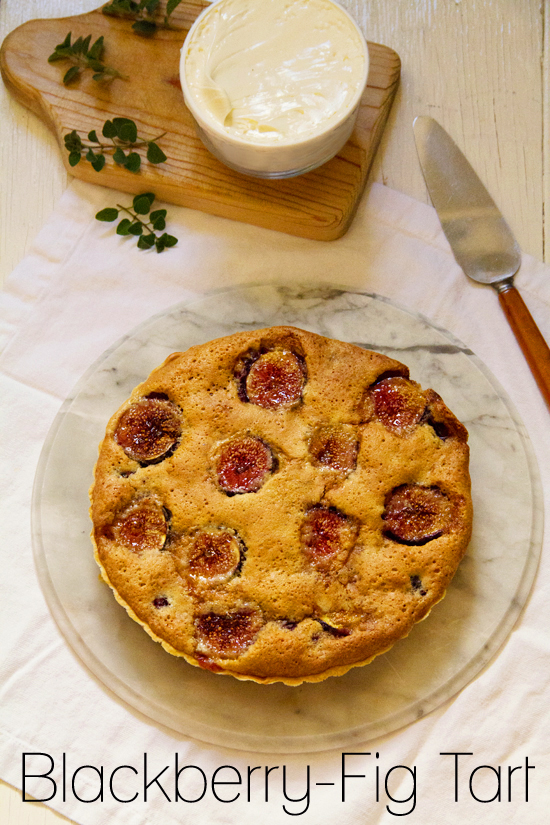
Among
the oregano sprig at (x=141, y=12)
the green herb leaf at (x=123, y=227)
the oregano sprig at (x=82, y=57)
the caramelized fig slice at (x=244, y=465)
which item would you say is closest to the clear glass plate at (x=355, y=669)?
the green herb leaf at (x=123, y=227)

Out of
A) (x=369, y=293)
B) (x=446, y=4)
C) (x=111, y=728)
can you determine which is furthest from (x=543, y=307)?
(x=111, y=728)

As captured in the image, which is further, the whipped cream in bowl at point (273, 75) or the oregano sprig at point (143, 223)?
the oregano sprig at point (143, 223)

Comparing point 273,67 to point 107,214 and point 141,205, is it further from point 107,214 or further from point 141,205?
point 107,214

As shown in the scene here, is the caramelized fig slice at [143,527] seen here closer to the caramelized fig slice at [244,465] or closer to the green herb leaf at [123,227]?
the caramelized fig slice at [244,465]

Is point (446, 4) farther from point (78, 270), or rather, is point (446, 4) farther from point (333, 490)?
point (333, 490)

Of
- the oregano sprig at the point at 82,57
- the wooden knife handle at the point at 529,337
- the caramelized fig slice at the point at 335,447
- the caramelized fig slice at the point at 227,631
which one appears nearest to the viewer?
the caramelized fig slice at the point at 227,631

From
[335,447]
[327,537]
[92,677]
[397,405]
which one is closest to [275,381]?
[335,447]
